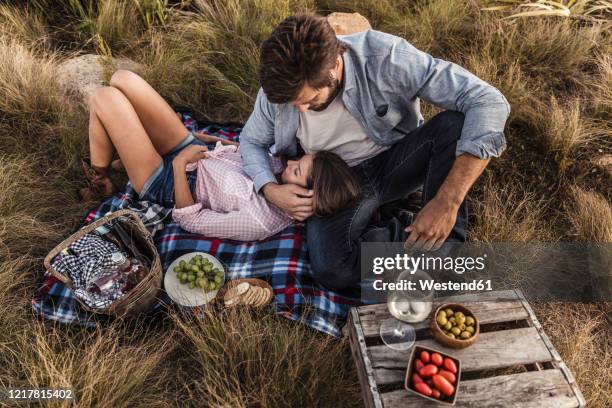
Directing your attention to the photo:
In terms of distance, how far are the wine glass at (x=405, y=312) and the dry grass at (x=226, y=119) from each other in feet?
1.14

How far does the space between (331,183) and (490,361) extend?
1346 mm

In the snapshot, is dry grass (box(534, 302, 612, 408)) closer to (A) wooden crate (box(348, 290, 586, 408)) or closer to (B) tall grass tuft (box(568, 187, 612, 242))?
(A) wooden crate (box(348, 290, 586, 408))

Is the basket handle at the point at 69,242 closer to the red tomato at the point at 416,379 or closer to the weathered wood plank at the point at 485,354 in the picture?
the weathered wood plank at the point at 485,354

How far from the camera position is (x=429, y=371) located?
2141 mm

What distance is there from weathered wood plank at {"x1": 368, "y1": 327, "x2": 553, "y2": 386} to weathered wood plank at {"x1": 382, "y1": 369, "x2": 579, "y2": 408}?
0.26ft

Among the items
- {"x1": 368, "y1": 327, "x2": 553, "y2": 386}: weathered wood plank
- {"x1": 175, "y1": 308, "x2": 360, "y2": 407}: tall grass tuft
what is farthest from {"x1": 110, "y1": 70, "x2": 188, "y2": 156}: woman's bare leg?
{"x1": 368, "y1": 327, "x2": 553, "y2": 386}: weathered wood plank

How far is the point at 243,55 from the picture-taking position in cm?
431

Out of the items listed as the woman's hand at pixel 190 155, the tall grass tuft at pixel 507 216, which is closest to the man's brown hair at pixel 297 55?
the woman's hand at pixel 190 155

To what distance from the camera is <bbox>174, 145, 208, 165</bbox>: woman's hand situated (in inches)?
123

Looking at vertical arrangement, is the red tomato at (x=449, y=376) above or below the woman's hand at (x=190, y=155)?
below

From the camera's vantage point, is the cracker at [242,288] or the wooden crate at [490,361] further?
the cracker at [242,288]

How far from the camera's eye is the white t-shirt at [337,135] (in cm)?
284

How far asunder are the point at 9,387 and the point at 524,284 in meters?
3.21

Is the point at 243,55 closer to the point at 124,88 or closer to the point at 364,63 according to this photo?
the point at 124,88
